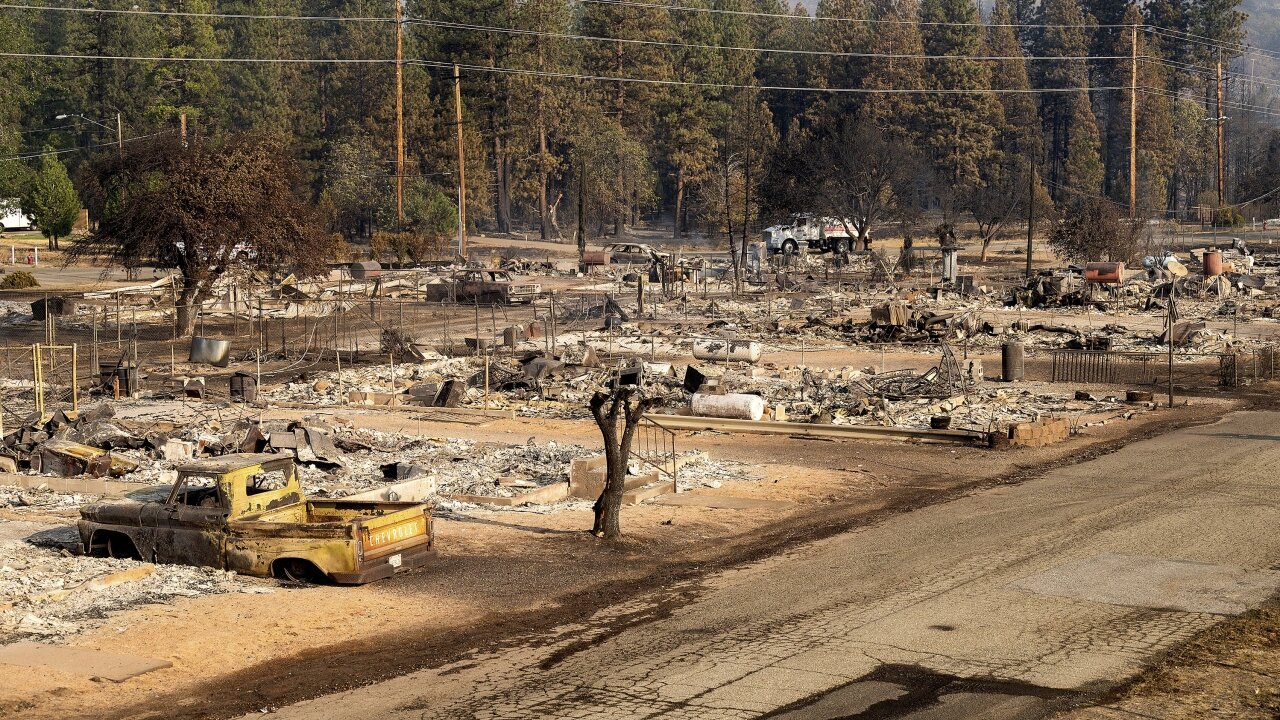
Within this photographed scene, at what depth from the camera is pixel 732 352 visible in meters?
39.2

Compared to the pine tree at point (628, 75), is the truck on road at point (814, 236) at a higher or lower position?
lower

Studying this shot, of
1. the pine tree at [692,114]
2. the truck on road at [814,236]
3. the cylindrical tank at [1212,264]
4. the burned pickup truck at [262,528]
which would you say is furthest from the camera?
the pine tree at [692,114]

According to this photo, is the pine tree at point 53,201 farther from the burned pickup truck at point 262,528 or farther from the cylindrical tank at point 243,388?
the burned pickup truck at point 262,528

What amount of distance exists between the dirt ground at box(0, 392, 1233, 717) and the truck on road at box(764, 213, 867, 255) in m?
58.7

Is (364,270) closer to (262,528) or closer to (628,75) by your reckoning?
(262,528)

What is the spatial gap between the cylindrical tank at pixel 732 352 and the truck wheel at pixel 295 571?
22.7 meters

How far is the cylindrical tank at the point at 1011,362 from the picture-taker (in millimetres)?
35469

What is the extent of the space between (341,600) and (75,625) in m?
2.77

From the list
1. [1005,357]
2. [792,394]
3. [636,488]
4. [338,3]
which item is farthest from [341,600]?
[338,3]

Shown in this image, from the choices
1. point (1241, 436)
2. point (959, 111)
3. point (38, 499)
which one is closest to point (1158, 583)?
point (1241, 436)

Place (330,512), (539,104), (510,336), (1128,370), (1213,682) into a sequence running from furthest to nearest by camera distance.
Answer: (539,104), (510,336), (1128,370), (330,512), (1213,682)

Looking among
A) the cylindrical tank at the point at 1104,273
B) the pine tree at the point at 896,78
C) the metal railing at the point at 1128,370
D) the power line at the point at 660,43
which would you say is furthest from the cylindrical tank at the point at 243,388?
the pine tree at the point at 896,78

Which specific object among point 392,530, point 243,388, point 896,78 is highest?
point 896,78

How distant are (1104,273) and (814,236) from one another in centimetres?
2979
